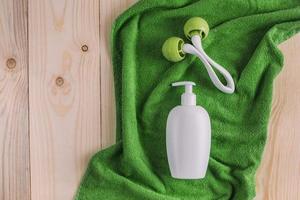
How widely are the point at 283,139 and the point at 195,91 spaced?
185 mm

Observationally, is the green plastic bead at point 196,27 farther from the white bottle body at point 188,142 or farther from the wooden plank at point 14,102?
the wooden plank at point 14,102

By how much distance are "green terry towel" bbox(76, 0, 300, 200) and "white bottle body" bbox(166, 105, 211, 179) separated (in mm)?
34

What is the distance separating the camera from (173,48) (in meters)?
0.72

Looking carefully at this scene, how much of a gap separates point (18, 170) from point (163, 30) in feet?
1.21

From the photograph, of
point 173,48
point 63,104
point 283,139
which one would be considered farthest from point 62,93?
point 283,139

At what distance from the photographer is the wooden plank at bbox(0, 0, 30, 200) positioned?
740 mm

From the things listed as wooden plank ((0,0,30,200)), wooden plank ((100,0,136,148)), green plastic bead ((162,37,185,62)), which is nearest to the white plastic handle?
green plastic bead ((162,37,185,62))

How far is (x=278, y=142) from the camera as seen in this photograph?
2.48 ft

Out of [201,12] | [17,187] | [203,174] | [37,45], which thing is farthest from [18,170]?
[201,12]

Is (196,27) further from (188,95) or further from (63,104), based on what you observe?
(63,104)

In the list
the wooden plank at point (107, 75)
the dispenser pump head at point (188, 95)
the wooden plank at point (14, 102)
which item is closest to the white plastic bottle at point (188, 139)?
the dispenser pump head at point (188, 95)

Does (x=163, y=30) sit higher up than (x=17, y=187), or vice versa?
(x=163, y=30)

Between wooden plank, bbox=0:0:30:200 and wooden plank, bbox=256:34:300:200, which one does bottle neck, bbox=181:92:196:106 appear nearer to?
wooden plank, bbox=256:34:300:200

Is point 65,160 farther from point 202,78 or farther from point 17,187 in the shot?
point 202,78
